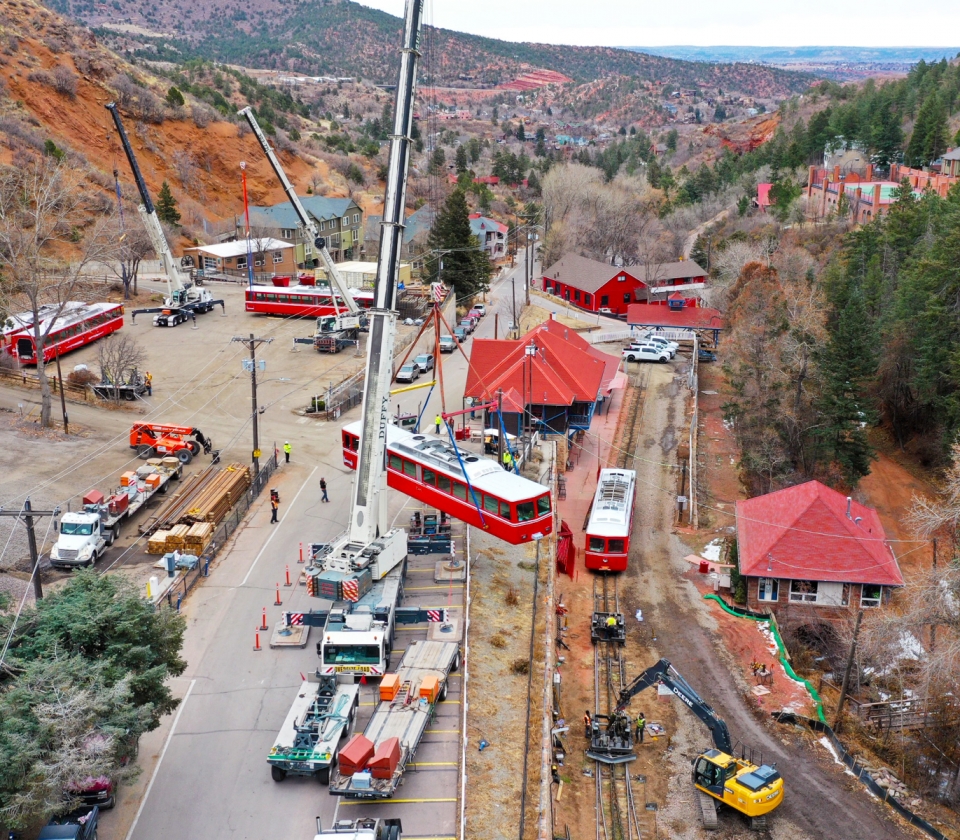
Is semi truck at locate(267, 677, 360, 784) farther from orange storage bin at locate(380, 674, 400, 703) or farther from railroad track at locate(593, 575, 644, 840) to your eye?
railroad track at locate(593, 575, 644, 840)

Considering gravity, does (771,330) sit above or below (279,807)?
above

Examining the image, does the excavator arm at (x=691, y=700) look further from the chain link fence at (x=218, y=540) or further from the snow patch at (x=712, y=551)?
the chain link fence at (x=218, y=540)

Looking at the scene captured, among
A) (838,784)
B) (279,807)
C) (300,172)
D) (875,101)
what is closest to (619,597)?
(838,784)

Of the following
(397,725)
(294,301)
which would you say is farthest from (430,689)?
(294,301)

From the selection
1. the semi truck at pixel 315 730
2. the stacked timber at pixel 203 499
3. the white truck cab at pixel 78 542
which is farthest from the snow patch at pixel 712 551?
the white truck cab at pixel 78 542

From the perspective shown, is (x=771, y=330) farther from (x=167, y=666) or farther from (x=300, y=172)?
(x=300, y=172)

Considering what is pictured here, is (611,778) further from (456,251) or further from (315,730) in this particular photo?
(456,251)
